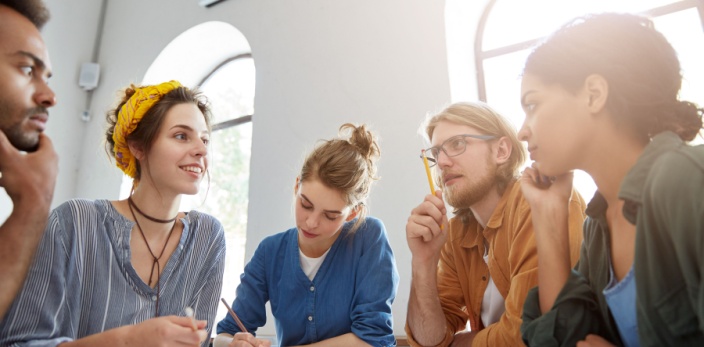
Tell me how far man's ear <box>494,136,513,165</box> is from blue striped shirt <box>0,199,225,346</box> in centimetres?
97

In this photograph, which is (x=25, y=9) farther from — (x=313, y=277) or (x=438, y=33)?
(x=438, y=33)

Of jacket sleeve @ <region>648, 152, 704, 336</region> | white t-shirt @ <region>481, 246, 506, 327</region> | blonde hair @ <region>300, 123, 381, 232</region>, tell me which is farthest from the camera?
blonde hair @ <region>300, 123, 381, 232</region>

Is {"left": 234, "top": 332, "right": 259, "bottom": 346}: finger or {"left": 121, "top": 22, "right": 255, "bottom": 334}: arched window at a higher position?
{"left": 121, "top": 22, "right": 255, "bottom": 334}: arched window

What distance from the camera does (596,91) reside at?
902 millimetres

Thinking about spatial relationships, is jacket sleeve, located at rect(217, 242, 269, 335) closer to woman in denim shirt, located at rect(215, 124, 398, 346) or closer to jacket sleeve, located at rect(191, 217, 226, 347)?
woman in denim shirt, located at rect(215, 124, 398, 346)

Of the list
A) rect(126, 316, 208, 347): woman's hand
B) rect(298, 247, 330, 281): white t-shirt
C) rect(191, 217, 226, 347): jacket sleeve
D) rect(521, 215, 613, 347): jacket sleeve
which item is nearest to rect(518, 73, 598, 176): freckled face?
rect(521, 215, 613, 347): jacket sleeve

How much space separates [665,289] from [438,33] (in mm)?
1995

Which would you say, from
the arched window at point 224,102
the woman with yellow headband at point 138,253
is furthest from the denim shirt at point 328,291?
the arched window at point 224,102

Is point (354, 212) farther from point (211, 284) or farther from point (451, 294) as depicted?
point (211, 284)

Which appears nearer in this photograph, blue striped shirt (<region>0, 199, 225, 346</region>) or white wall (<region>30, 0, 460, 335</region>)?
blue striped shirt (<region>0, 199, 225, 346</region>)

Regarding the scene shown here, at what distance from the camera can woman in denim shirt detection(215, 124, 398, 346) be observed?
5.06ft

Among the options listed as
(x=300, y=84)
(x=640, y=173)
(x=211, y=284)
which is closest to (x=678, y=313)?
(x=640, y=173)

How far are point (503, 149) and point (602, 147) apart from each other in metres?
0.65

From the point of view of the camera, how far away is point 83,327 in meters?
1.22
